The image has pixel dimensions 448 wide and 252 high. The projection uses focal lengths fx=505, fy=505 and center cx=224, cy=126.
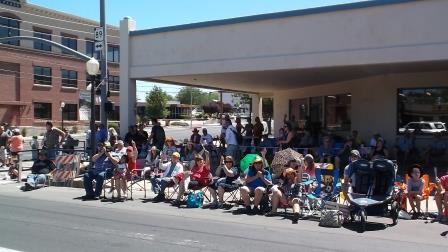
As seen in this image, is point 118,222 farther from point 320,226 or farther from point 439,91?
point 439,91

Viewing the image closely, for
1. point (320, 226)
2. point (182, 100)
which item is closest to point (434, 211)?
point (320, 226)

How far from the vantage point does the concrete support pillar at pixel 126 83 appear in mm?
18438

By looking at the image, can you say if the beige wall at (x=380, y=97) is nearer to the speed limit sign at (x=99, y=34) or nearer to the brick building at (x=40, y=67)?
the speed limit sign at (x=99, y=34)

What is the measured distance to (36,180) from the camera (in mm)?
14586

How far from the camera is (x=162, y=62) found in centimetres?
1780

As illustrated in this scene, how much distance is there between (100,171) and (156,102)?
5830cm

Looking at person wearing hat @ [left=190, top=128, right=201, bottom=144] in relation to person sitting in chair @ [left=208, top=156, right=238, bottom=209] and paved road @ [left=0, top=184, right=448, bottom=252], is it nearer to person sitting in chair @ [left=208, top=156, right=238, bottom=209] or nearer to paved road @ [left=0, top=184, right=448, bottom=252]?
person sitting in chair @ [left=208, top=156, right=238, bottom=209]

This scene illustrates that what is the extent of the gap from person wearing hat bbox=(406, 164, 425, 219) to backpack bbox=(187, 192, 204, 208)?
445cm

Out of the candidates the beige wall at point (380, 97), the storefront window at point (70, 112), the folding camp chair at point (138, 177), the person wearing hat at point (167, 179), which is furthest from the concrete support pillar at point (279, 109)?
the storefront window at point (70, 112)

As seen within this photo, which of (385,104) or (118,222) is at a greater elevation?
(385,104)

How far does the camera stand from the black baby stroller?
9359 mm

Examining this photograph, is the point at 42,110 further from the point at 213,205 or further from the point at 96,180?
the point at 213,205

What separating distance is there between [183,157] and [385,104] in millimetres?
7123

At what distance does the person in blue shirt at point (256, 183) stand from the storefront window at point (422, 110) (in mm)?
7921
